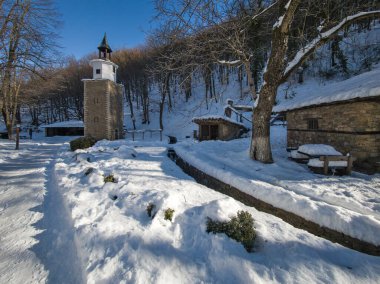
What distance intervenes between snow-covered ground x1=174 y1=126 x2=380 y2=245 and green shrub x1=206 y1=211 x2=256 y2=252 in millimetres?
1570

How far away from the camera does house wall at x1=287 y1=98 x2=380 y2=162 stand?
25.3ft

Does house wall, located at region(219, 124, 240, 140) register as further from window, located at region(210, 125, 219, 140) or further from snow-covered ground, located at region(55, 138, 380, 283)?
snow-covered ground, located at region(55, 138, 380, 283)

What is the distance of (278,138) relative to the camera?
1656 centimetres

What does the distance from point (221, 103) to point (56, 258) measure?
101ft

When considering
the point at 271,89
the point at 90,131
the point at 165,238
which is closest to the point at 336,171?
the point at 271,89

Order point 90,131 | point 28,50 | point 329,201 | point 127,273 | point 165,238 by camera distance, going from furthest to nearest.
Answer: point 90,131
point 28,50
point 329,201
point 165,238
point 127,273

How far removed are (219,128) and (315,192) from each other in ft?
45.8

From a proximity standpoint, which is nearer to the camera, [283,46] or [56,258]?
[56,258]

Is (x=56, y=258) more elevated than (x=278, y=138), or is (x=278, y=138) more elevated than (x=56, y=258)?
(x=278, y=138)

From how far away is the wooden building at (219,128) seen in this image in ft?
62.1

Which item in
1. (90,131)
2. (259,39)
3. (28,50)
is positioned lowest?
(90,131)

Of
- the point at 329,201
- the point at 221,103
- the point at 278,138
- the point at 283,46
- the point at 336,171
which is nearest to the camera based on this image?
the point at 329,201

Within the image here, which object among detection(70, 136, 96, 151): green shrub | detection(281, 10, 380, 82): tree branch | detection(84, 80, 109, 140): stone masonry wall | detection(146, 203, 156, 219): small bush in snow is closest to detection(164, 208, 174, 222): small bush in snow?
detection(146, 203, 156, 219): small bush in snow

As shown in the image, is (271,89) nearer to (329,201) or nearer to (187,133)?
(329,201)
